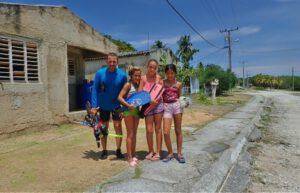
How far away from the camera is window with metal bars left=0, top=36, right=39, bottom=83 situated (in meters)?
8.25

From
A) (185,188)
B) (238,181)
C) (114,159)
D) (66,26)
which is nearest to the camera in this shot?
(185,188)

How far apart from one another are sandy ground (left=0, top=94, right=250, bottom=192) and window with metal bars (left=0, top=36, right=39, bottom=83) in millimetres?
1569

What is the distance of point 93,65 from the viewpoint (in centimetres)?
2155

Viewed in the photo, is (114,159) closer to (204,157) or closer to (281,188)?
(204,157)

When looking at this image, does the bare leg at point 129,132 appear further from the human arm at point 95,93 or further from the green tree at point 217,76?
the green tree at point 217,76

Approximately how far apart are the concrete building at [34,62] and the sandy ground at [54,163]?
73 cm

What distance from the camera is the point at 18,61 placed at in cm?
877

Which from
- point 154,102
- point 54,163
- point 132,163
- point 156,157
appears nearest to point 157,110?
point 154,102

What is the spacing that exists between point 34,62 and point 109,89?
4.61 m

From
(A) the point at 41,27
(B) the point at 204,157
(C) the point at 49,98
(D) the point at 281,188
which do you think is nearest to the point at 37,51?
(A) the point at 41,27

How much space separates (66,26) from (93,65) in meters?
11.2

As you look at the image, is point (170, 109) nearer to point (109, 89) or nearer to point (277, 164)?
point (109, 89)

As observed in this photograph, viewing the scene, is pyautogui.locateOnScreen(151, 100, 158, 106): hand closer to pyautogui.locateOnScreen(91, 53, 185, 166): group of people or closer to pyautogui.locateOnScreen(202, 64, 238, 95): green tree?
pyautogui.locateOnScreen(91, 53, 185, 166): group of people

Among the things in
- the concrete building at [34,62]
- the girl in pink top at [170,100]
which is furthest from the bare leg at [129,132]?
the concrete building at [34,62]
